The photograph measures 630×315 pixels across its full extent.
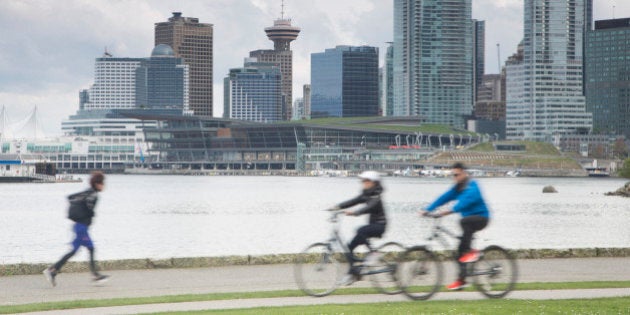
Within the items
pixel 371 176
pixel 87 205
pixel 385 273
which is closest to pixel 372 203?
pixel 371 176

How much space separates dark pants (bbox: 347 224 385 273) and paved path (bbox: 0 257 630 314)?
82 centimetres

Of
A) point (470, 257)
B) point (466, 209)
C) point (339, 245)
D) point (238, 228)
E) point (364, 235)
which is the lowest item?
point (238, 228)

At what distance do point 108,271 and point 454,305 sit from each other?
941 centimetres

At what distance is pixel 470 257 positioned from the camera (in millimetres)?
21656

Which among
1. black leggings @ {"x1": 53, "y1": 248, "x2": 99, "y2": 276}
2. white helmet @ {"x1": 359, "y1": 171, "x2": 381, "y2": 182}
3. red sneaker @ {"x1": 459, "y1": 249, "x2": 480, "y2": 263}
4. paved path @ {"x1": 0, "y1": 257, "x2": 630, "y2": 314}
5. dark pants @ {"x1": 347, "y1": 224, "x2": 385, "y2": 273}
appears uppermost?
white helmet @ {"x1": 359, "y1": 171, "x2": 381, "y2": 182}

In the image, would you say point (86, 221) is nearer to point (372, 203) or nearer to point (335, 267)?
point (335, 267)

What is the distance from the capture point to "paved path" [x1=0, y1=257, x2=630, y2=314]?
69.9ft

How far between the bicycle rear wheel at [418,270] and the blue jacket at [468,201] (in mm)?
904

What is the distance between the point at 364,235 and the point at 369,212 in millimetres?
461

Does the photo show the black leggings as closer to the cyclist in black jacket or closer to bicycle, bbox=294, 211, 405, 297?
bicycle, bbox=294, 211, 405, 297

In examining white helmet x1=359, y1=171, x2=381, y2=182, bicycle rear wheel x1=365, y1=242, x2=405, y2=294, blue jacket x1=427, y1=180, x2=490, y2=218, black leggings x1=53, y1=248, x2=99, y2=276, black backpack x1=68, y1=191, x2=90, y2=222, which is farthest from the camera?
black backpack x1=68, y1=191, x2=90, y2=222

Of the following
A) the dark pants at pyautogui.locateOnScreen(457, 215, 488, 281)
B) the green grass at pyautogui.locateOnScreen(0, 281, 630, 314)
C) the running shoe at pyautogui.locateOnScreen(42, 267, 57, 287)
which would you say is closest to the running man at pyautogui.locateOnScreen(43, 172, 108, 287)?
the running shoe at pyautogui.locateOnScreen(42, 267, 57, 287)

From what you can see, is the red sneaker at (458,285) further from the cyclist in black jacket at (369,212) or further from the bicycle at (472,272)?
the cyclist in black jacket at (369,212)

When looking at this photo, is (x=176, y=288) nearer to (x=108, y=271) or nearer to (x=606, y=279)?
(x=108, y=271)
